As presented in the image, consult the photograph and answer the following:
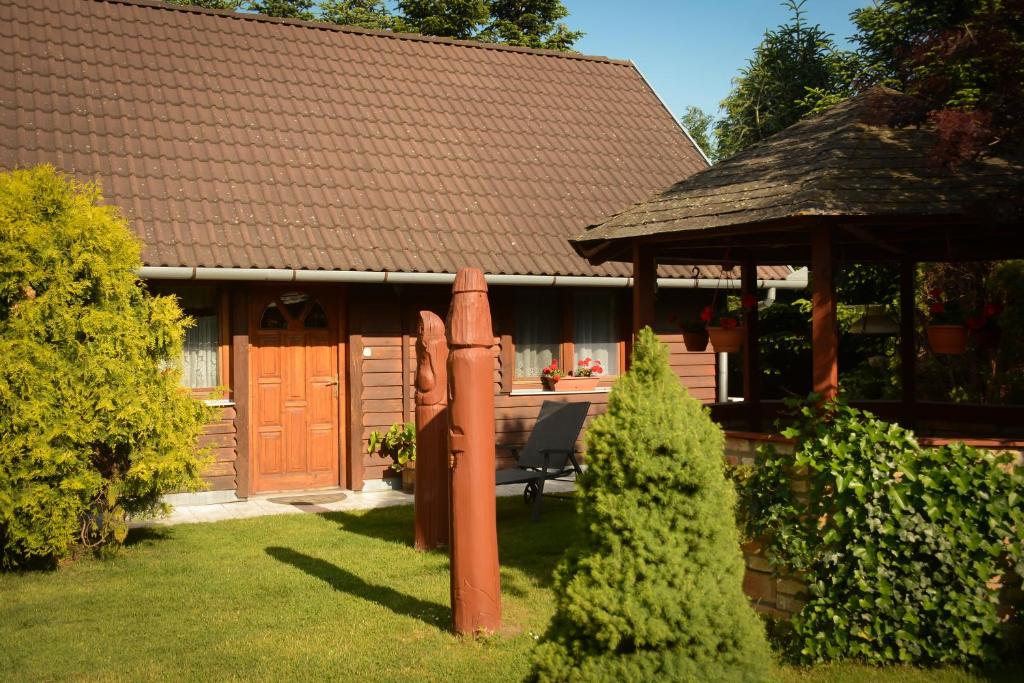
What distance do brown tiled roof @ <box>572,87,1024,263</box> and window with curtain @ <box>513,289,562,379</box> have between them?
448 centimetres

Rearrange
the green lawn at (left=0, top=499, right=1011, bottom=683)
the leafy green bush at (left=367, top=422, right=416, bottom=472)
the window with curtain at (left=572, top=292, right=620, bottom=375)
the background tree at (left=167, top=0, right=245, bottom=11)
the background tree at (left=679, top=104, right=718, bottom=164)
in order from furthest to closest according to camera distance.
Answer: the background tree at (left=679, top=104, right=718, bottom=164), the background tree at (left=167, top=0, right=245, bottom=11), the window with curtain at (left=572, top=292, right=620, bottom=375), the leafy green bush at (left=367, top=422, right=416, bottom=472), the green lawn at (left=0, top=499, right=1011, bottom=683)

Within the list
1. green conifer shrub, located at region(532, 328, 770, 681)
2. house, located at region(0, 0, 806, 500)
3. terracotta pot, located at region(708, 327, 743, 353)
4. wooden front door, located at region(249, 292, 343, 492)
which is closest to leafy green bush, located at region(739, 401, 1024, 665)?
green conifer shrub, located at region(532, 328, 770, 681)

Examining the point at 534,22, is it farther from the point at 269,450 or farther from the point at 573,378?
the point at 269,450

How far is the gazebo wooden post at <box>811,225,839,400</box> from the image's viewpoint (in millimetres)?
6453

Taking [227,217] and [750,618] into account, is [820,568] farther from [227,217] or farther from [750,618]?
[227,217]

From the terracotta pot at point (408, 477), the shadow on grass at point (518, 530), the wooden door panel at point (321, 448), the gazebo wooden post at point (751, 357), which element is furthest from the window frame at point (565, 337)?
the gazebo wooden post at point (751, 357)

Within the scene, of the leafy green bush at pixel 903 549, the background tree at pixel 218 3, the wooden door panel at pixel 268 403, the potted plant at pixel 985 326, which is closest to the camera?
the leafy green bush at pixel 903 549

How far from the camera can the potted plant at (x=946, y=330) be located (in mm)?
7125

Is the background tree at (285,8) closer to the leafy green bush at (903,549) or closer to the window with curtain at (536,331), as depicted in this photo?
the window with curtain at (536,331)

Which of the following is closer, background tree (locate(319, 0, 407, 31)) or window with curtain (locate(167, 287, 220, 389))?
window with curtain (locate(167, 287, 220, 389))

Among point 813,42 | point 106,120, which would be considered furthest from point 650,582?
point 813,42

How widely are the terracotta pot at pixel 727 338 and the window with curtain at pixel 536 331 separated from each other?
499 cm

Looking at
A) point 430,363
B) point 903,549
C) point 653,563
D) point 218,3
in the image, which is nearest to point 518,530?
point 430,363

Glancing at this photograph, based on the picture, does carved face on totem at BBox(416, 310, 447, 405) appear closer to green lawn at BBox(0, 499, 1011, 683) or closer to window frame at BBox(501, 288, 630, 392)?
green lawn at BBox(0, 499, 1011, 683)
